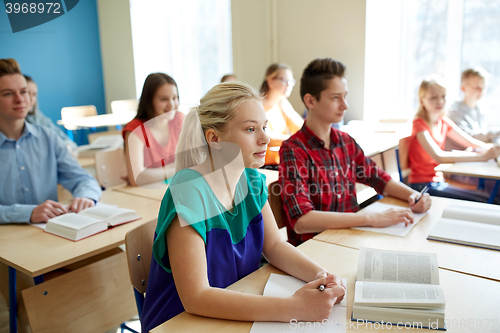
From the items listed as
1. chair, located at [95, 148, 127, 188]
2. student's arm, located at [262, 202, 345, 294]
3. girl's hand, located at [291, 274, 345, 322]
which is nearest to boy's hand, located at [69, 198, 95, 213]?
chair, located at [95, 148, 127, 188]

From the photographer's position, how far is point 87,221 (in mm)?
1505

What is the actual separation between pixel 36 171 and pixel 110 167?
23.9 inches

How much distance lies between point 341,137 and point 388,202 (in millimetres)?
352

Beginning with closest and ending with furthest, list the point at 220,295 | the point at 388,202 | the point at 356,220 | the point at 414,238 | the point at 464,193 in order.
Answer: the point at 220,295 → the point at 414,238 → the point at 356,220 → the point at 388,202 → the point at 464,193

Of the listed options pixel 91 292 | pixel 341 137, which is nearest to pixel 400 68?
pixel 341 137

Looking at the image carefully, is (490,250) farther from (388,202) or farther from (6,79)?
(6,79)

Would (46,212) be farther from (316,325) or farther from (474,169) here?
(474,169)

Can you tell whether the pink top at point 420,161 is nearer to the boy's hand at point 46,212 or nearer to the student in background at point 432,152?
the student in background at point 432,152

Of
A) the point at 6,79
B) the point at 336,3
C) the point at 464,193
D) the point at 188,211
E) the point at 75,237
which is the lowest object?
the point at 464,193

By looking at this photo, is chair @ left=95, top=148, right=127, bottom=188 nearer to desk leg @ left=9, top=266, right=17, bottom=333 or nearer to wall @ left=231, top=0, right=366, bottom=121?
desk leg @ left=9, top=266, right=17, bottom=333

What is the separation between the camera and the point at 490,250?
1185 millimetres

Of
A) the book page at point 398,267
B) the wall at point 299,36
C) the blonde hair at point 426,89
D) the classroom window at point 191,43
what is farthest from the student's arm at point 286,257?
the classroom window at point 191,43

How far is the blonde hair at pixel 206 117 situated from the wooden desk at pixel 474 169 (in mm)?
1802

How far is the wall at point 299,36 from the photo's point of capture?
373 cm
